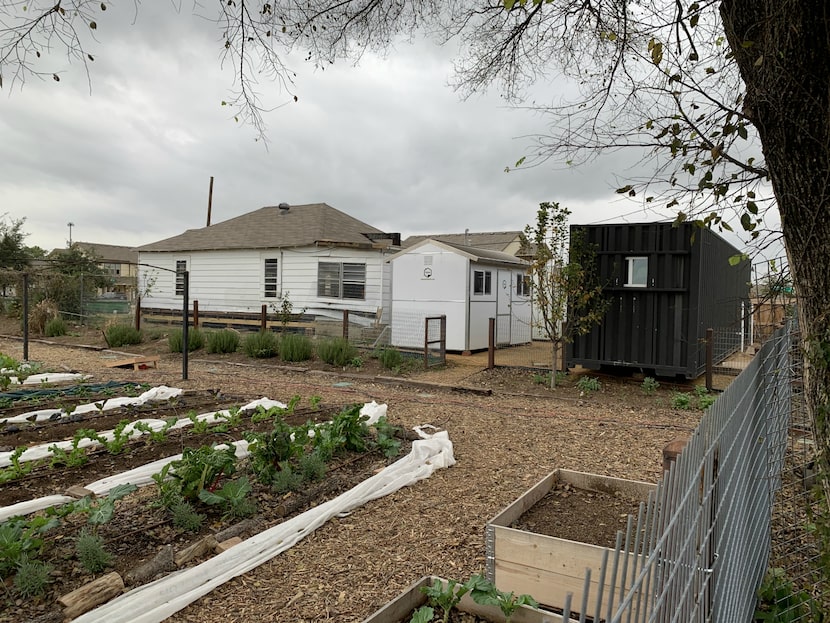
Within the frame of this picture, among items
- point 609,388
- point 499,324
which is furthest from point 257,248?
point 609,388

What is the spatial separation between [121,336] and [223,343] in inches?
138

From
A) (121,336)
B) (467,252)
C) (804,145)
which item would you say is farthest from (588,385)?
(121,336)

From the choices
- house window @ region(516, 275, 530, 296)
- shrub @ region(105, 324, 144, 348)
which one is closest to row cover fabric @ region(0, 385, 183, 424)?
shrub @ region(105, 324, 144, 348)

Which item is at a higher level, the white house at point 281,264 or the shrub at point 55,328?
the white house at point 281,264

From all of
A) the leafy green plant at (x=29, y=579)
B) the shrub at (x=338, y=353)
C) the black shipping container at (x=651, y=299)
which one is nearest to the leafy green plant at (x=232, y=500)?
the leafy green plant at (x=29, y=579)

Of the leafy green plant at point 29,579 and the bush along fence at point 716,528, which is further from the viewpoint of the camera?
the leafy green plant at point 29,579

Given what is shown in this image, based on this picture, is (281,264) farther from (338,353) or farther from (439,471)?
(439,471)

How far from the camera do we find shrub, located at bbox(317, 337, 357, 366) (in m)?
12.3

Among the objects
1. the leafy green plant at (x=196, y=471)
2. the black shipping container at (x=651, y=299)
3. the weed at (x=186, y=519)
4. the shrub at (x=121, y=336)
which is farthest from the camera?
the shrub at (x=121, y=336)

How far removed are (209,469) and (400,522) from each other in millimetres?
1408

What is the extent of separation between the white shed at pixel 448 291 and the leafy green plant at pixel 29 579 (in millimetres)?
11696

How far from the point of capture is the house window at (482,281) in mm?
14789

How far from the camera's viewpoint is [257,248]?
18531 millimetres

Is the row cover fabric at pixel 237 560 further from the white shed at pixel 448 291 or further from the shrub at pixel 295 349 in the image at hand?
the white shed at pixel 448 291
